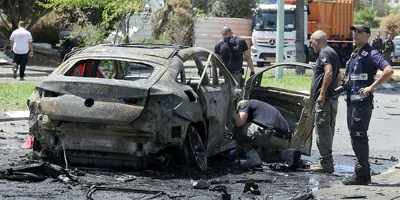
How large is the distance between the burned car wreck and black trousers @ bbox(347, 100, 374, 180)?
5.39 ft

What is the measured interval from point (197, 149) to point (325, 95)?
1.73 meters

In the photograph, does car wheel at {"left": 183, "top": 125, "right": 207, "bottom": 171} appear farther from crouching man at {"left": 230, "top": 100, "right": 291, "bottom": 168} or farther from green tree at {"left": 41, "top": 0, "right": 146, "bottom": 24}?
green tree at {"left": 41, "top": 0, "right": 146, "bottom": 24}

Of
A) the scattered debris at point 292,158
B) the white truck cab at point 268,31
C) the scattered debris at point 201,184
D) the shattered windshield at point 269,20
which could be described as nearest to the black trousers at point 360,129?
the scattered debris at point 292,158

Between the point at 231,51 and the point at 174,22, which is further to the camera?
the point at 174,22

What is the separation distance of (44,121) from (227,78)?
8.64 feet

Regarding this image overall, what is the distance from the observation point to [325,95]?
407 inches

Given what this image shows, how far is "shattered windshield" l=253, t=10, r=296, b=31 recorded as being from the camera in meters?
37.8

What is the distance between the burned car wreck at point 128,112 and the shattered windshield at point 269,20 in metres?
27.8

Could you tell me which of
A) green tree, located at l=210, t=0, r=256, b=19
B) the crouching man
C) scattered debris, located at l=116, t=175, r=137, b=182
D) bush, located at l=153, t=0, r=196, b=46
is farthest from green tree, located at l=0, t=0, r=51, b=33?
scattered debris, located at l=116, t=175, r=137, b=182

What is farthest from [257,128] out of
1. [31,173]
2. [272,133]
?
[31,173]

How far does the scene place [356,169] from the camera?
9.45 metres

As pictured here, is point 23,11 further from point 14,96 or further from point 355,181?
point 355,181

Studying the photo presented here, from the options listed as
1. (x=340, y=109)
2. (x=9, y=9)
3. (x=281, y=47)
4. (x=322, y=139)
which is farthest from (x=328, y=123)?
(x=9, y=9)

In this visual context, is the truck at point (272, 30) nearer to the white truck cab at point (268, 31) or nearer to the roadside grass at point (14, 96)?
the white truck cab at point (268, 31)
